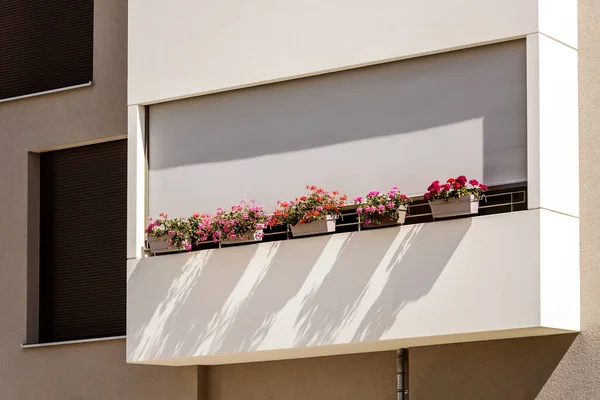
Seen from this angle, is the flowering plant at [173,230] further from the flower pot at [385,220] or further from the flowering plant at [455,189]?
the flowering plant at [455,189]

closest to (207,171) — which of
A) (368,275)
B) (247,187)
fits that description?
(247,187)

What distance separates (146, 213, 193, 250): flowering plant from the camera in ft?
46.7

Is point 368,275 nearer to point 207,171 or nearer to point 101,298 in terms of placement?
point 207,171

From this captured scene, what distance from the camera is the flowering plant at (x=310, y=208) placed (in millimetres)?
13445

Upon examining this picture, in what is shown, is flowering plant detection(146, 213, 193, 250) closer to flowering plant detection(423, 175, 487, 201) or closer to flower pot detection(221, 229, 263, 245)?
flower pot detection(221, 229, 263, 245)

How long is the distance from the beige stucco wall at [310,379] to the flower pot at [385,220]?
150 cm

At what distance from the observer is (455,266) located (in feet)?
41.2

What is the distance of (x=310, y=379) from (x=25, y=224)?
4.45 metres

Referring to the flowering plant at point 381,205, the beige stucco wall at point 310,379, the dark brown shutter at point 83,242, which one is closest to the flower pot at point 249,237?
the flowering plant at point 381,205

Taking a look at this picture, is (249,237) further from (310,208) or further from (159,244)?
(159,244)

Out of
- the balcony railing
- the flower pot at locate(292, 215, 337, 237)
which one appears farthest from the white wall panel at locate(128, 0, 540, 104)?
the flower pot at locate(292, 215, 337, 237)

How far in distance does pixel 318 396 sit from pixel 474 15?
4281 millimetres

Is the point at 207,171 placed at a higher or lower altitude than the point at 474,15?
lower

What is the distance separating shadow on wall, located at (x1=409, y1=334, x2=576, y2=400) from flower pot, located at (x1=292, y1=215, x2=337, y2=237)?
4.93 feet
